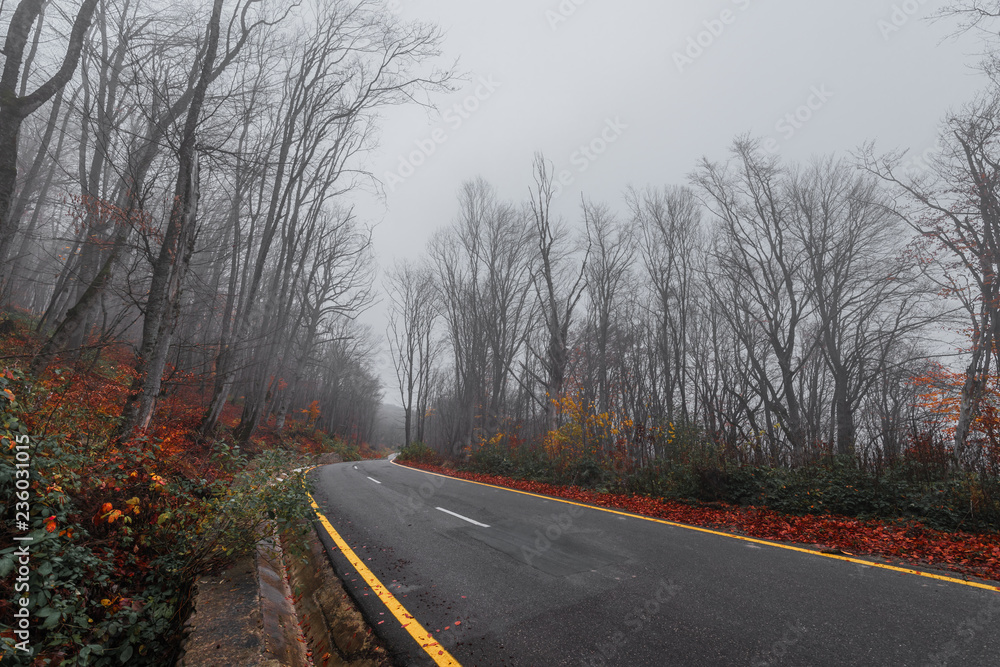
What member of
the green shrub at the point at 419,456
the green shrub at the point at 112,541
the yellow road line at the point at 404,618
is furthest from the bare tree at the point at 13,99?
the green shrub at the point at 419,456

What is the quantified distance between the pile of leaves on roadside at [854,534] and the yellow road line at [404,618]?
538cm

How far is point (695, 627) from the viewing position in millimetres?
3256

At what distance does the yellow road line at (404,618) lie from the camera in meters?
3.01

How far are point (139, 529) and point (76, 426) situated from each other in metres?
1.75

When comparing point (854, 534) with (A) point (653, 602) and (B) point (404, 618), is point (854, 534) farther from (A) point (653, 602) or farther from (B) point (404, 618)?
(B) point (404, 618)

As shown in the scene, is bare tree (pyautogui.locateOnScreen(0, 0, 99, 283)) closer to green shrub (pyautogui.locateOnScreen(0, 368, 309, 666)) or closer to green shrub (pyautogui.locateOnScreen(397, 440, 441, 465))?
green shrub (pyautogui.locateOnScreen(0, 368, 309, 666))

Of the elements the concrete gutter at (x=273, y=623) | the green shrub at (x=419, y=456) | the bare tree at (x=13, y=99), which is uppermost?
the bare tree at (x=13, y=99)

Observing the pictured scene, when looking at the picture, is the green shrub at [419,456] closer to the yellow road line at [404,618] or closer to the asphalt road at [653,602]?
the asphalt road at [653,602]

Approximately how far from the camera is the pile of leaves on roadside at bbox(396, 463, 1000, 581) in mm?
4957

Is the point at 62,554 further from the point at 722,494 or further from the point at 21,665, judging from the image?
the point at 722,494

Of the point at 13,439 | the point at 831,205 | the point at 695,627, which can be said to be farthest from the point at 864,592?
the point at 831,205

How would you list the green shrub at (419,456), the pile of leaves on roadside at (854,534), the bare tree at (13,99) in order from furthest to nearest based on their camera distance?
1. the green shrub at (419,456)
2. the bare tree at (13,99)
3. the pile of leaves on roadside at (854,534)

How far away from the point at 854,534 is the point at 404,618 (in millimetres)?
6716

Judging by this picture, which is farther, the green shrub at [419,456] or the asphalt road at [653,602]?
the green shrub at [419,456]
